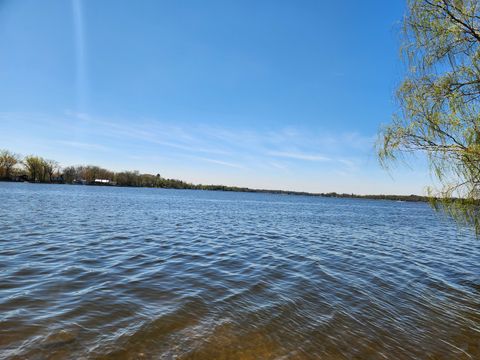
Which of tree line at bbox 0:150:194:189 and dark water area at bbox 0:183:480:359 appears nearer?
dark water area at bbox 0:183:480:359

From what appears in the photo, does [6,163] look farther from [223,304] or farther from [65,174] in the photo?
[223,304]

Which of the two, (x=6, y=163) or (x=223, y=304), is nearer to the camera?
(x=223, y=304)

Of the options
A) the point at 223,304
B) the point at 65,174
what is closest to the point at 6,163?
the point at 65,174

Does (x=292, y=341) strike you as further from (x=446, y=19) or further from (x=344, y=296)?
(x=446, y=19)

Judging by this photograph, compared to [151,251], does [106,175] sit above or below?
above

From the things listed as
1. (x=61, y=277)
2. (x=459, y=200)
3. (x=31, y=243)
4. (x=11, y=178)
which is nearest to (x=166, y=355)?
(x=61, y=277)

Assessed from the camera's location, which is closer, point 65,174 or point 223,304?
point 223,304

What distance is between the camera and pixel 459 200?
7879 mm

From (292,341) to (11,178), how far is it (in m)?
148

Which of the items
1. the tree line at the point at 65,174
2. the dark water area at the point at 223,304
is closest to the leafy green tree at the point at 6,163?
the tree line at the point at 65,174

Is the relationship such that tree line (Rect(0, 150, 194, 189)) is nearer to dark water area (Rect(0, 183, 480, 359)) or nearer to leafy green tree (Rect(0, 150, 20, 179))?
leafy green tree (Rect(0, 150, 20, 179))

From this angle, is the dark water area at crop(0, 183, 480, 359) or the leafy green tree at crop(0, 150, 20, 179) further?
the leafy green tree at crop(0, 150, 20, 179)

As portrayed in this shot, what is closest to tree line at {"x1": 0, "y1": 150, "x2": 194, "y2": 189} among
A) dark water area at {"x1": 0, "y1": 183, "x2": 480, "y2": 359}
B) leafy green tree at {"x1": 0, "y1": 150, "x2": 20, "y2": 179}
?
leafy green tree at {"x1": 0, "y1": 150, "x2": 20, "y2": 179}

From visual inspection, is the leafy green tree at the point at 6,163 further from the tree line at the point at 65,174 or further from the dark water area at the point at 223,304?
the dark water area at the point at 223,304
